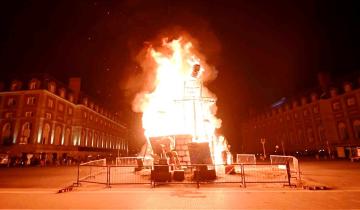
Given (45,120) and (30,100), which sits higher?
(30,100)

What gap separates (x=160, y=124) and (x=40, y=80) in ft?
114

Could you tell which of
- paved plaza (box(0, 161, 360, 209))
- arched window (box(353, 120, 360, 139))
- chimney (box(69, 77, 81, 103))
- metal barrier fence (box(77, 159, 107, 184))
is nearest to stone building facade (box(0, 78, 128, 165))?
chimney (box(69, 77, 81, 103))

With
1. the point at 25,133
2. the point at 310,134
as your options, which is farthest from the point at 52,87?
the point at 310,134

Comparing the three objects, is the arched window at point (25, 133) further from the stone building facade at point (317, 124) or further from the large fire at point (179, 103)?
the stone building facade at point (317, 124)

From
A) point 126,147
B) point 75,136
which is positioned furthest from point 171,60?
point 126,147

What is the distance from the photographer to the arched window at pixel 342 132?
45497 mm

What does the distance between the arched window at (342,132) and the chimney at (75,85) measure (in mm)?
58694

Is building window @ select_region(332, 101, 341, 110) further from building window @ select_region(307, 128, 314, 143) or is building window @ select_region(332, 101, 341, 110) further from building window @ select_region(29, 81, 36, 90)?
building window @ select_region(29, 81, 36, 90)

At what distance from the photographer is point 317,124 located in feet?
169

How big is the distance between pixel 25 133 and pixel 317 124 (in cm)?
5915

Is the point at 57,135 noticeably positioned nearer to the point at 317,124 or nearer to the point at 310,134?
the point at 310,134

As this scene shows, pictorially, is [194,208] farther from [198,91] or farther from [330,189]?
[198,91]

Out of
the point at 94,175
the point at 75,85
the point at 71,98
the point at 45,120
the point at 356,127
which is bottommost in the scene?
the point at 94,175

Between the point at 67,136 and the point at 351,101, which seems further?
the point at 67,136
